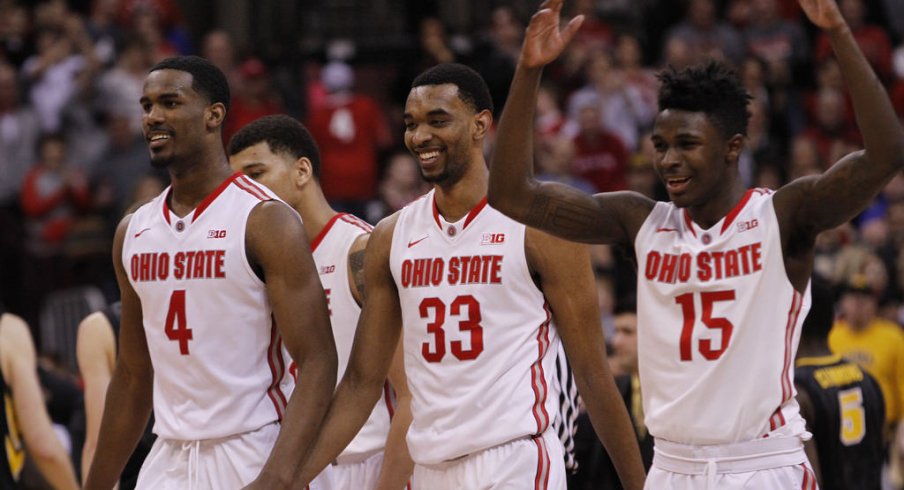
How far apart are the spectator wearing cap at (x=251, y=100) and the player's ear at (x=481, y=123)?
28.7ft

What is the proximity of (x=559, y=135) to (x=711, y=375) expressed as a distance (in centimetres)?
971

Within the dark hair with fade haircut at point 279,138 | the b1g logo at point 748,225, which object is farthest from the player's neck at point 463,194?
the dark hair with fade haircut at point 279,138

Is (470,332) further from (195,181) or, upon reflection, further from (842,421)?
(842,421)

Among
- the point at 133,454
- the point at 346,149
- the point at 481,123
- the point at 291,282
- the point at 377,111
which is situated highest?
the point at 377,111

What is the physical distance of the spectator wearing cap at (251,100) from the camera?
14.7 meters

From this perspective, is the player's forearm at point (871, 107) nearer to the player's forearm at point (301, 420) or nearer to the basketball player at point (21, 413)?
the player's forearm at point (301, 420)

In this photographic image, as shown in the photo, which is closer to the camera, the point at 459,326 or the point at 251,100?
the point at 459,326

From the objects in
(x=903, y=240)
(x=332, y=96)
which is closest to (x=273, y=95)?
(x=332, y=96)

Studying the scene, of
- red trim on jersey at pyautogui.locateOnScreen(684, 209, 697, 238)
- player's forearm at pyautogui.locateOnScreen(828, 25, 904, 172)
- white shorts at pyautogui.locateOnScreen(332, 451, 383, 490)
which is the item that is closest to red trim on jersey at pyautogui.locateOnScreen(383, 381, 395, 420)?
white shorts at pyautogui.locateOnScreen(332, 451, 383, 490)

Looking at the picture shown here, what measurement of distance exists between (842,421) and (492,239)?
2.70 meters

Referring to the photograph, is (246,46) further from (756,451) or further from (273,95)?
(756,451)

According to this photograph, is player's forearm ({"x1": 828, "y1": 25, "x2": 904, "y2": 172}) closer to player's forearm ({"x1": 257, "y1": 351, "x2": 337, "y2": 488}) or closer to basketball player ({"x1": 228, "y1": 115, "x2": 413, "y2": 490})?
player's forearm ({"x1": 257, "y1": 351, "x2": 337, "y2": 488})

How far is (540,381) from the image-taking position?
5844 mm

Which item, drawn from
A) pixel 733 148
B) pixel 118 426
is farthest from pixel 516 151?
pixel 118 426
